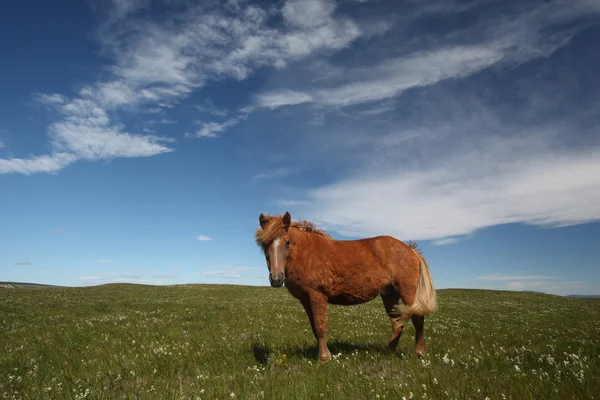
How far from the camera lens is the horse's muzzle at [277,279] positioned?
7.71 metres

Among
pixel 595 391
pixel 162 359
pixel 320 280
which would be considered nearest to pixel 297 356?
pixel 320 280

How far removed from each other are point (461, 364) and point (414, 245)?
325cm

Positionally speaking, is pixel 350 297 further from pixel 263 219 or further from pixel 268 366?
pixel 263 219

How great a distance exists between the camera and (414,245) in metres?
9.75

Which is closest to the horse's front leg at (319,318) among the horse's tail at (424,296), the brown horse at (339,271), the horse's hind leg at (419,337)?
the brown horse at (339,271)

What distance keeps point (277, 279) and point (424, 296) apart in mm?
3649

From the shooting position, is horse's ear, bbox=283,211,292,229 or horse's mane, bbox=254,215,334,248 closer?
horse's mane, bbox=254,215,334,248

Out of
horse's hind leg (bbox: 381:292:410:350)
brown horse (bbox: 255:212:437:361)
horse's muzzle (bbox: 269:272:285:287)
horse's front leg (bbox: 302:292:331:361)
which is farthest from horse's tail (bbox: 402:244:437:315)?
horse's muzzle (bbox: 269:272:285:287)

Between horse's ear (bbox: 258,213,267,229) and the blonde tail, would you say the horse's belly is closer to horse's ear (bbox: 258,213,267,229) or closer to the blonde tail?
the blonde tail

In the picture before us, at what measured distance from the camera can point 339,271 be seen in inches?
332

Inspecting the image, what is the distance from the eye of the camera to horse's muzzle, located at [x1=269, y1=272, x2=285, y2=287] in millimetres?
7711

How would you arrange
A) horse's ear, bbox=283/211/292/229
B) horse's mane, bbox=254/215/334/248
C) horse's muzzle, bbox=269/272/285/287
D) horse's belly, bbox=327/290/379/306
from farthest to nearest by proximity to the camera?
horse's belly, bbox=327/290/379/306, horse's ear, bbox=283/211/292/229, horse's mane, bbox=254/215/334/248, horse's muzzle, bbox=269/272/285/287

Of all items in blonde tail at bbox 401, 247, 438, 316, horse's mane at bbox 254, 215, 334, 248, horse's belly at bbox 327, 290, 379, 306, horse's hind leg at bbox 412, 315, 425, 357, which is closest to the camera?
horse's mane at bbox 254, 215, 334, 248

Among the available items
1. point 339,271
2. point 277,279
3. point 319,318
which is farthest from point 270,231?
point 319,318
